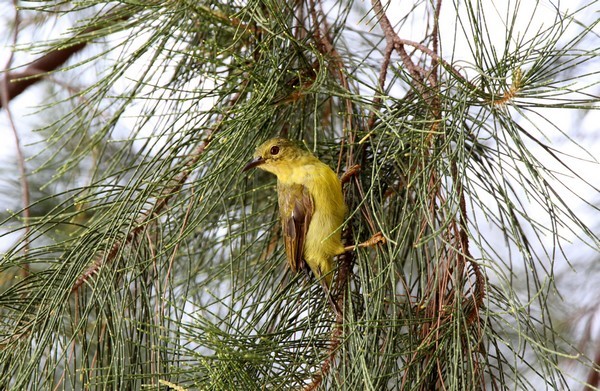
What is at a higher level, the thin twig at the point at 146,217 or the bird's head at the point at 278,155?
the bird's head at the point at 278,155

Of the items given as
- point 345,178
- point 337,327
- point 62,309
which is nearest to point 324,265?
point 345,178

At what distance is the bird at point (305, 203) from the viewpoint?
2453mm

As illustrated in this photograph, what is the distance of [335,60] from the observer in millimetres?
2457

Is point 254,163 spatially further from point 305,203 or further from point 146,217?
point 146,217

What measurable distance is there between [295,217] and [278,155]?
0.22 m

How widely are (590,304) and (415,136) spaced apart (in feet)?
7.85

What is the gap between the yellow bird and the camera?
2.45 meters

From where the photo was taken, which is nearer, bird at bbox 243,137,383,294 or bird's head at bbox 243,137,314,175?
bird at bbox 243,137,383,294

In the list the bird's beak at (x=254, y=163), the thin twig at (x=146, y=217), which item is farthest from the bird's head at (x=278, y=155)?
the thin twig at (x=146, y=217)

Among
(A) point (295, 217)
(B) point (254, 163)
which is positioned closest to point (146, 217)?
(B) point (254, 163)

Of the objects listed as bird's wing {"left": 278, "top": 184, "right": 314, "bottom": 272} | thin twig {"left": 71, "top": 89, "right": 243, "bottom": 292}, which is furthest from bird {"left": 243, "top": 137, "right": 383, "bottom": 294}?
thin twig {"left": 71, "top": 89, "right": 243, "bottom": 292}

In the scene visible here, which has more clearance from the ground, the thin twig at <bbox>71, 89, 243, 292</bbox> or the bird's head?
the bird's head

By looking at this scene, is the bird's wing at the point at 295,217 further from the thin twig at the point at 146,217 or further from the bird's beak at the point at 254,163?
the thin twig at the point at 146,217

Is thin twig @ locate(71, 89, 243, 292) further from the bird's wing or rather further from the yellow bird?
the bird's wing
